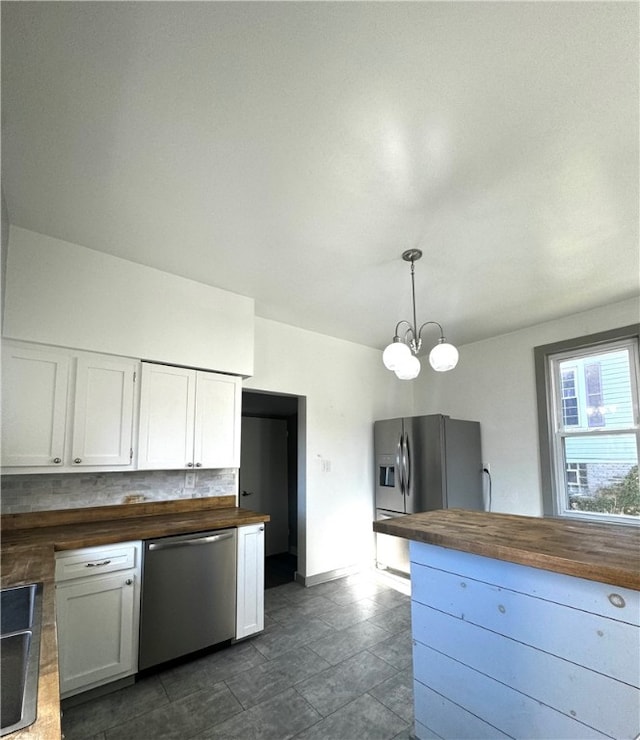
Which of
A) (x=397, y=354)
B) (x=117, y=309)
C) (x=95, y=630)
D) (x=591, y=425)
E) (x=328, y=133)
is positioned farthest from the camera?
(x=591, y=425)

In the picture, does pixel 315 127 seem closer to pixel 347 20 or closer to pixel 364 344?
pixel 347 20

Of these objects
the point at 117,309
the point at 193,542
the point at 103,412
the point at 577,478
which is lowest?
the point at 193,542

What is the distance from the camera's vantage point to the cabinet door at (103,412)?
233 cm

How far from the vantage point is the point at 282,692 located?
2.17 meters

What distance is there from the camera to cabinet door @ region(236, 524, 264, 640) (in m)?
2.66

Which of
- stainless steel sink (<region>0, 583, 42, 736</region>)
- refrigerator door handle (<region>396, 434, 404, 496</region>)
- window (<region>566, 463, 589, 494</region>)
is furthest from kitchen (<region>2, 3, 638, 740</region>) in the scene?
stainless steel sink (<region>0, 583, 42, 736</region>)

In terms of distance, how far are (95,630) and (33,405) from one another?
4.33 feet

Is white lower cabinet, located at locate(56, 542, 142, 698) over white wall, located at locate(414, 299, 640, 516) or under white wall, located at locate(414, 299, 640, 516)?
under

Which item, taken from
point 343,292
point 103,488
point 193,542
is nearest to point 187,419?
point 103,488

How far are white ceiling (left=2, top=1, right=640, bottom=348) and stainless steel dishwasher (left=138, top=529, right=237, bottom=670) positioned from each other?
1.92 metres

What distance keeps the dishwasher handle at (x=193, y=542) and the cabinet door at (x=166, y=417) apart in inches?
20.4

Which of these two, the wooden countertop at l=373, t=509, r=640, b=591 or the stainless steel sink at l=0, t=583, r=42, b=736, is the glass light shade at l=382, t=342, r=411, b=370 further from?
the stainless steel sink at l=0, t=583, r=42, b=736

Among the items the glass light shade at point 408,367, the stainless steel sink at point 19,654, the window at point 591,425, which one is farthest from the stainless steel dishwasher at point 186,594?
the window at point 591,425

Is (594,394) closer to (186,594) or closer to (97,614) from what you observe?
(186,594)
